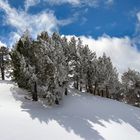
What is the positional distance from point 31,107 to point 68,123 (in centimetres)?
738

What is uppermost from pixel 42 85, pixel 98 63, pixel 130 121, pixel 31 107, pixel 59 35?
pixel 59 35

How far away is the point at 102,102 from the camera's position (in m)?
58.1

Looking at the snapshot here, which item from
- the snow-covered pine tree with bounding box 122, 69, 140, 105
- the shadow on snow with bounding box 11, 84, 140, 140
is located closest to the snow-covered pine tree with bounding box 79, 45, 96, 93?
the shadow on snow with bounding box 11, 84, 140, 140

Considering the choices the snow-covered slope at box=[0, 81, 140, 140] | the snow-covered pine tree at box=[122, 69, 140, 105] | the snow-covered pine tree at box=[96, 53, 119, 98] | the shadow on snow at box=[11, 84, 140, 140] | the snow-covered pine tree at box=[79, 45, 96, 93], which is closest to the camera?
the snow-covered slope at box=[0, 81, 140, 140]

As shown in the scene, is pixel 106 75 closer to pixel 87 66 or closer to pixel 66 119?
pixel 87 66

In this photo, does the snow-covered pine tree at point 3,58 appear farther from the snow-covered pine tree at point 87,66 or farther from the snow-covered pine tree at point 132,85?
the snow-covered pine tree at point 132,85

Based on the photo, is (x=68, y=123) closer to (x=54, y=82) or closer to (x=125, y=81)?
(x=54, y=82)

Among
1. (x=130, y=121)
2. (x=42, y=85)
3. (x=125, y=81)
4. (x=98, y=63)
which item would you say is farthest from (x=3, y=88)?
(x=125, y=81)

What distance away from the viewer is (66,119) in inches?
1676

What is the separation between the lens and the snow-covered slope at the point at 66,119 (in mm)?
36688

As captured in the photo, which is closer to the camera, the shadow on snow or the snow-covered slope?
the snow-covered slope

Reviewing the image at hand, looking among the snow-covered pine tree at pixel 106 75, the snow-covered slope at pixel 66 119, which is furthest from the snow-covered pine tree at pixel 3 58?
the snow-covered pine tree at pixel 106 75

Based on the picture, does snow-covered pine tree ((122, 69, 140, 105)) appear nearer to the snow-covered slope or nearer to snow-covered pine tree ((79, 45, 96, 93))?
snow-covered pine tree ((79, 45, 96, 93))

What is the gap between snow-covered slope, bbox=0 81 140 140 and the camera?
3669cm
